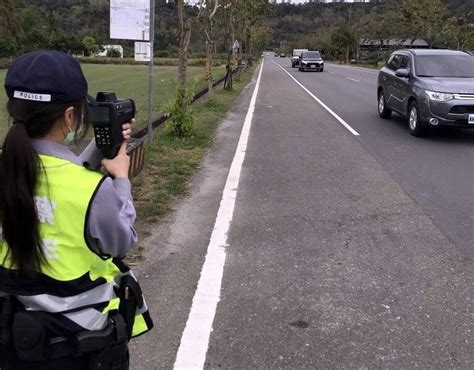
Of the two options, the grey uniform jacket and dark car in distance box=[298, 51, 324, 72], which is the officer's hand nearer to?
the grey uniform jacket

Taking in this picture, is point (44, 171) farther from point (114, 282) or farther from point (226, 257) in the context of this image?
point (226, 257)

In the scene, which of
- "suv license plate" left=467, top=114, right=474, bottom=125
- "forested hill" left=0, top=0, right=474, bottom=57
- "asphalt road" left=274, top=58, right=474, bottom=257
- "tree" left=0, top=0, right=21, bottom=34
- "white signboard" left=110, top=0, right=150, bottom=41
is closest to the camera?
"asphalt road" left=274, top=58, right=474, bottom=257

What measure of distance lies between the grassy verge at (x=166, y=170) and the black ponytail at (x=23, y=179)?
4.01m

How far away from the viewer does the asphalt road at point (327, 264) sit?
337 centimetres

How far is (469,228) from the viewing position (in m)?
5.60

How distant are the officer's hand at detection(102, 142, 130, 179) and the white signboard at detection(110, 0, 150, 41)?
22.5ft

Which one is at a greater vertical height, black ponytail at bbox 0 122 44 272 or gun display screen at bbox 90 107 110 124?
gun display screen at bbox 90 107 110 124

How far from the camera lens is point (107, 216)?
167 cm

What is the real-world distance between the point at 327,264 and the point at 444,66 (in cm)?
833

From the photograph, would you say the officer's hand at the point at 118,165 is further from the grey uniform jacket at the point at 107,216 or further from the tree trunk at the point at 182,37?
the tree trunk at the point at 182,37

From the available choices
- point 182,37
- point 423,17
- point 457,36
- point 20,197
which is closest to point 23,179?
point 20,197

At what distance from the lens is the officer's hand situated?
1.86 metres

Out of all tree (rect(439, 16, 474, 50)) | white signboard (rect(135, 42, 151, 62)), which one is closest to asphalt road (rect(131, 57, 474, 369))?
white signboard (rect(135, 42, 151, 62))

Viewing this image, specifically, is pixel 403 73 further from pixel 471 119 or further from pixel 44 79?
pixel 44 79
